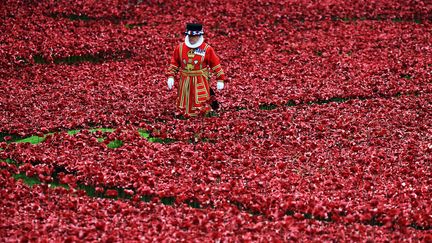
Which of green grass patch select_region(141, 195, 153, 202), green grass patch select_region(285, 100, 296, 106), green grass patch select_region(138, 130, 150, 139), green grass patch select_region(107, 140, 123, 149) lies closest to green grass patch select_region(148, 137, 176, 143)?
green grass patch select_region(138, 130, 150, 139)

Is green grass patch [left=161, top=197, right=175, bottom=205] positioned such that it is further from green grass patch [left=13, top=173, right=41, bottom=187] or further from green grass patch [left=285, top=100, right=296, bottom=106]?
green grass patch [left=285, top=100, right=296, bottom=106]

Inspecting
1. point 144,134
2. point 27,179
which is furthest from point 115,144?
point 27,179

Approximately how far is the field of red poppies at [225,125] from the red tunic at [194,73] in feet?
1.32

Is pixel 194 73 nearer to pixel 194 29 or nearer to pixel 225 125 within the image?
pixel 194 29

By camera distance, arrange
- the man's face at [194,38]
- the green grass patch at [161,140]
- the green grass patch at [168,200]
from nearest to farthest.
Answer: the green grass patch at [168,200], the green grass patch at [161,140], the man's face at [194,38]

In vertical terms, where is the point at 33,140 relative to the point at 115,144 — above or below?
below

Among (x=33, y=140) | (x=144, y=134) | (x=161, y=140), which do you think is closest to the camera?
(x=33, y=140)

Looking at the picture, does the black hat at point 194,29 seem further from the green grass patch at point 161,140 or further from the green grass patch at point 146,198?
the green grass patch at point 146,198

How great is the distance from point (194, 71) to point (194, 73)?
0.13 feet

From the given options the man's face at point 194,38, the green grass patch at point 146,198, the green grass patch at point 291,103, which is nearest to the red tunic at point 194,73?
the man's face at point 194,38

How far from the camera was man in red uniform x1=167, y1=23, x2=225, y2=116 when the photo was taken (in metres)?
13.1

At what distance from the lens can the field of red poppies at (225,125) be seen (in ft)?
28.9

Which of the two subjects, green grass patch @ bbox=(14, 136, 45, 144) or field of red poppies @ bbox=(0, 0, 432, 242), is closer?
field of red poppies @ bbox=(0, 0, 432, 242)

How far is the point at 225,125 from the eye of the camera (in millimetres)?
12688
